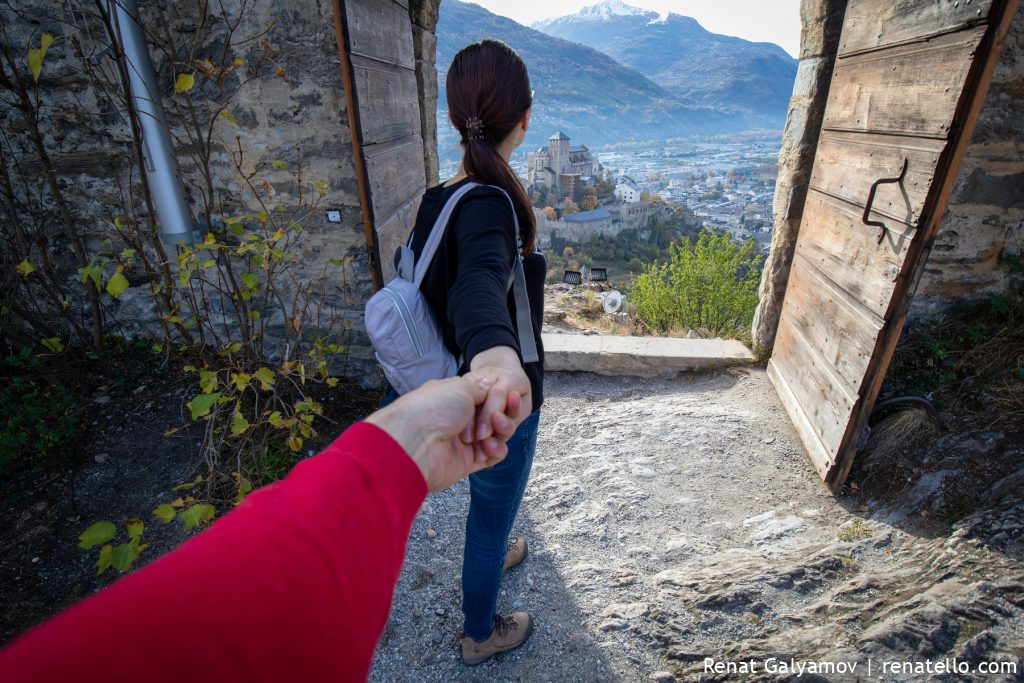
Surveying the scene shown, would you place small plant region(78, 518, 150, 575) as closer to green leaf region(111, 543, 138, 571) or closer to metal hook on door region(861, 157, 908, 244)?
green leaf region(111, 543, 138, 571)

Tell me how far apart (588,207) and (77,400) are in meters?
42.7

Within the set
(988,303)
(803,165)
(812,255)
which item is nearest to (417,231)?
(812,255)

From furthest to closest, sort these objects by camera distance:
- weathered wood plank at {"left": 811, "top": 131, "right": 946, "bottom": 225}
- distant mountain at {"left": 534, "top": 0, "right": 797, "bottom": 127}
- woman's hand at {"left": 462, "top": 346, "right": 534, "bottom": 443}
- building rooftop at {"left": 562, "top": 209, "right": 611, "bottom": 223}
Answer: distant mountain at {"left": 534, "top": 0, "right": 797, "bottom": 127}, building rooftop at {"left": 562, "top": 209, "right": 611, "bottom": 223}, weathered wood plank at {"left": 811, "top": 131, "right": 946, "bottom": 225}, woman's hand at {"left": 462, "top": 346, "right": 534, "bottom": 443}

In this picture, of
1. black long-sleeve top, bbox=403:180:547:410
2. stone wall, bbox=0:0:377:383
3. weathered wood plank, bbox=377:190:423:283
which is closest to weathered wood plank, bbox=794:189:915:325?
black long-sleeve top, bbox=403:180:547:410

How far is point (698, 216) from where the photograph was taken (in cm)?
4019

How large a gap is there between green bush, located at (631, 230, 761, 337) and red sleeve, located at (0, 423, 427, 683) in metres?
7.31

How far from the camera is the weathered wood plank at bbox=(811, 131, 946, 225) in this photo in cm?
198

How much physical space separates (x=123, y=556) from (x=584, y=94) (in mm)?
102192

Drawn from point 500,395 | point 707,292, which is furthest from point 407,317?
point 707,292

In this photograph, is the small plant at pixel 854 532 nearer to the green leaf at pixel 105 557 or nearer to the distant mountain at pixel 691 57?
the green leaf at pixel 105 557

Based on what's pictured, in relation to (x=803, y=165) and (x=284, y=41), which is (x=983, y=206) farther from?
(x=284, y=41)

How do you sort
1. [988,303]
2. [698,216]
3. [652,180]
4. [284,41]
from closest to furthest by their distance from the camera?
1. [284,41]
2. [988,303]
3. [698,216]
4. [652,180]

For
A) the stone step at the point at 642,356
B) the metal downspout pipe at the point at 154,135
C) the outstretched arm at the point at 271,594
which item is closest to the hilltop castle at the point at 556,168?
the stone step at the point at 642,356

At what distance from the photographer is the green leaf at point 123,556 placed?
1.44 m
